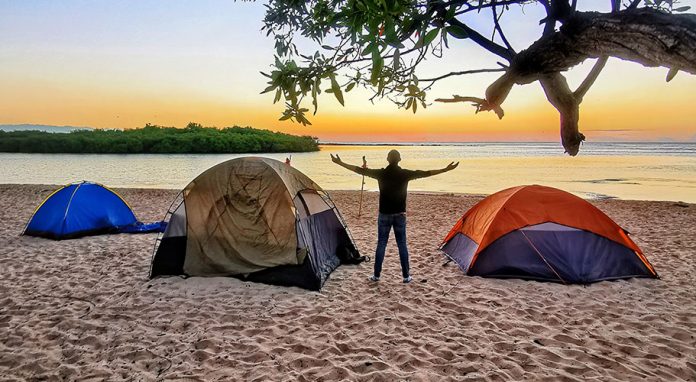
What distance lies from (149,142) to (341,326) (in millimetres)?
86915

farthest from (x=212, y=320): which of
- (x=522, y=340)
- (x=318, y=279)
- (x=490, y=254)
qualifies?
(x=490, y=254)

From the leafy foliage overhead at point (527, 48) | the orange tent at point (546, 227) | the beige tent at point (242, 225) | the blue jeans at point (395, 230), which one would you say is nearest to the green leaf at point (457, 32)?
the leafy foliage overhead at point (527, 48)

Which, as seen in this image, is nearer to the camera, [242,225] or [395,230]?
[395,230]

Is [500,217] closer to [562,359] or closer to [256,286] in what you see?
[562,359]

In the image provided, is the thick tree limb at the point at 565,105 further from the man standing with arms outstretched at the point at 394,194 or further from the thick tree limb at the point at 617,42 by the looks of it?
the man standing with arms outstretched at the point at 394,194

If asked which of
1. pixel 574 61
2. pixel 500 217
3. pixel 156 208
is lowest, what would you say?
pixel 156 208

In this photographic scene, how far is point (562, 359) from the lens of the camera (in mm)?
4086

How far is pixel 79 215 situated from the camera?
9602 millimetres

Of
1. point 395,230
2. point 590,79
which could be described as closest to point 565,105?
point 590,79

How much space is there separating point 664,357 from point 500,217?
2.86 m

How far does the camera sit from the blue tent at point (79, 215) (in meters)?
9.38

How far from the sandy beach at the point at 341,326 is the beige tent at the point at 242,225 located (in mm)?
318

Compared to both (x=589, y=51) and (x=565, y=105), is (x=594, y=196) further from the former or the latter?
(x=589, y=51)

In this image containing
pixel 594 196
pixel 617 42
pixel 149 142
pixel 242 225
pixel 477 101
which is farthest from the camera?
pixel 149 142
